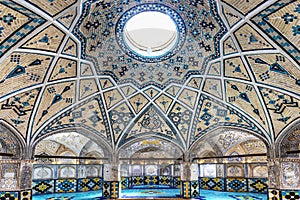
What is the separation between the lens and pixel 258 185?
51.3ft

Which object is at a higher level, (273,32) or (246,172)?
(273,32)

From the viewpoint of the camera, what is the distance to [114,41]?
843cm

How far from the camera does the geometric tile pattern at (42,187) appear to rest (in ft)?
49.6

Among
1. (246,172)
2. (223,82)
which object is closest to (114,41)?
(223,82)

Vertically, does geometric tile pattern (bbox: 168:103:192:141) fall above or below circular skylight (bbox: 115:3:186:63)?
below

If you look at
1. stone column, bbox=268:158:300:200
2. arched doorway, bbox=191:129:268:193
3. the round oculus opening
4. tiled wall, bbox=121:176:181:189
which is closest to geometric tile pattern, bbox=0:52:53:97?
the round oculus opening

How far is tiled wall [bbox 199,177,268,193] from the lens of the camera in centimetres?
1553

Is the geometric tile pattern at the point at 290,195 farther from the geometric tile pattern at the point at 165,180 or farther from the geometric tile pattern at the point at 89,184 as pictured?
the geometric tile pattern at the point at 165,180

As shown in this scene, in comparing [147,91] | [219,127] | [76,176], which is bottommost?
[76,176]

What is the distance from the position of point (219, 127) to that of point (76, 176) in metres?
9.82

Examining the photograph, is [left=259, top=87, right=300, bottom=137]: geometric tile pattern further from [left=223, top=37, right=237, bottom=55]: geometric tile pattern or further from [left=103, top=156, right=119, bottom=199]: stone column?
[left=103, top=156, right=119, bottom=199]: stone column

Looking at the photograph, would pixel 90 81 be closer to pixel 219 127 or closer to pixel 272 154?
pixel 219 127

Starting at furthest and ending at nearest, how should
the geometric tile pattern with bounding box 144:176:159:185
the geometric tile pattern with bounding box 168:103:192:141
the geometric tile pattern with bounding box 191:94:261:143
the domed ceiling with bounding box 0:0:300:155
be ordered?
the geometric tile pattern with bounding box 144:176:159:185
the geometric tile pattern with bounding box 168:103:192:141
the geometric tile pattern with bounding box 191:94:261:143
the domed ceiling with bounding box 0:0:300:155

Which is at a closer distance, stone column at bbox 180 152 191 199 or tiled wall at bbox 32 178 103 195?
stone column at bbox 180 152 191 199
